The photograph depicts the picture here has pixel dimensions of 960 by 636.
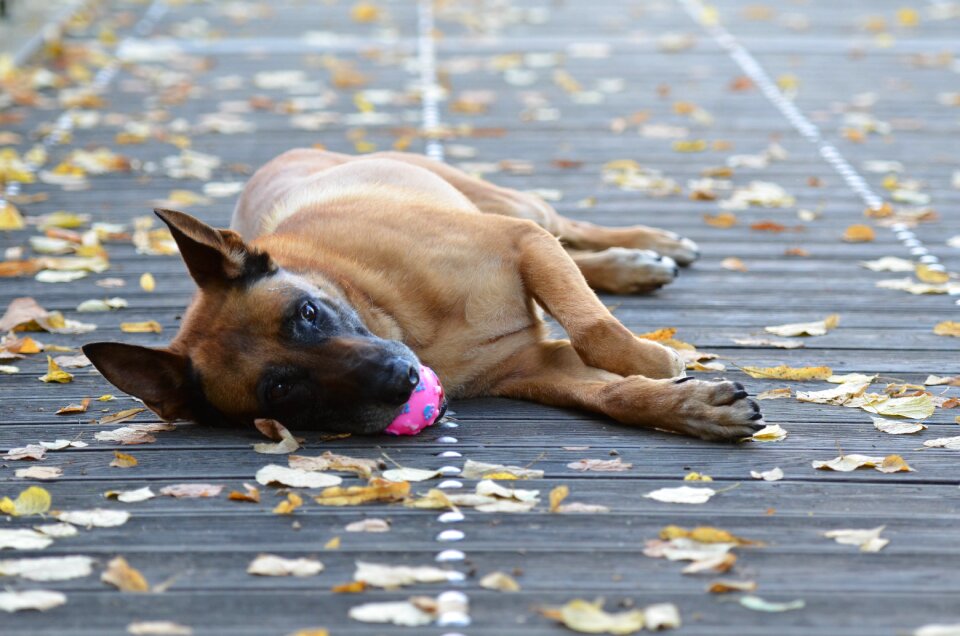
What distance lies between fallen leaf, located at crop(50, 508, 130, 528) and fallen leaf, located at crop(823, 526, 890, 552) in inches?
70.5

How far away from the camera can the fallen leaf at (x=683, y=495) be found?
3248 mm

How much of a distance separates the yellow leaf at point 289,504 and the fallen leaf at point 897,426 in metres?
1.75

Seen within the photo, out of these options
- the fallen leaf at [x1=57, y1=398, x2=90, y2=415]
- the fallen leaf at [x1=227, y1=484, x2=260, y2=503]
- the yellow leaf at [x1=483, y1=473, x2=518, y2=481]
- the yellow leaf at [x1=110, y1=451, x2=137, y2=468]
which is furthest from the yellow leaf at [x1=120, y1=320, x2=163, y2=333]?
the yellow leaf at [x1=483, y1=473, x2=518, y2=481]

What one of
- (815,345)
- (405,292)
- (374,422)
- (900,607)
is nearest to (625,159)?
(815,345)

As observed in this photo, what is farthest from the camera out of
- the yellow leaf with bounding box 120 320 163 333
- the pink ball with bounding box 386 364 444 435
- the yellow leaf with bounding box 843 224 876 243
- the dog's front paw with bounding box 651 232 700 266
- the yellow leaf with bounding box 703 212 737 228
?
the yellow leaf with bounding box 703 212 737 228

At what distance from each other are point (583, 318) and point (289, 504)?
1.25m

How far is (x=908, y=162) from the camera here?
732 centimetres

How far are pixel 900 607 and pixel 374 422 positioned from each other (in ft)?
5.45

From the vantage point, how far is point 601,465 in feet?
11.5

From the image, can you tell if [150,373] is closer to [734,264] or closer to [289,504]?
[289,504]

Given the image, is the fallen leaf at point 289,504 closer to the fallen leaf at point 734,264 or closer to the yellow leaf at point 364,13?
the fallen leaf at point 734,264

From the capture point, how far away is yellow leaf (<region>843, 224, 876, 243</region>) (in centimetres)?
595

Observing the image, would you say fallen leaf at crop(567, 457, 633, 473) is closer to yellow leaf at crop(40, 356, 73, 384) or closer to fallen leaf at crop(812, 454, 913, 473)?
fallen leaf at crop(812, 454, 913, 473)

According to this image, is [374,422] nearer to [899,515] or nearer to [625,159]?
[899,515]
